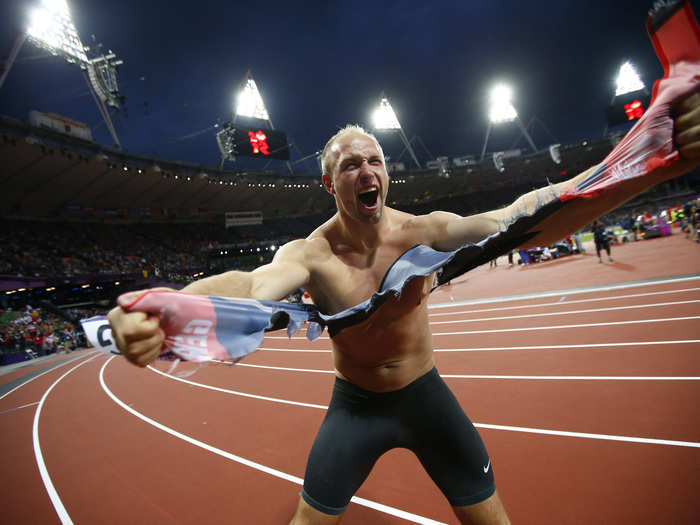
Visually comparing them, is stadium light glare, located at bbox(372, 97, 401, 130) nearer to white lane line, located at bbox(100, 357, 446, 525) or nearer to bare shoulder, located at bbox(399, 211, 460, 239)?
white lane line, located at bbox(100, 357, 446, 525)

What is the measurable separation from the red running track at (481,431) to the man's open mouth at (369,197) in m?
2.69

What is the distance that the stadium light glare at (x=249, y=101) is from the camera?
23.6 m

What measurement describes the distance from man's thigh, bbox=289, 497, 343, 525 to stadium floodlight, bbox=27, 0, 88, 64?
84.1 feet

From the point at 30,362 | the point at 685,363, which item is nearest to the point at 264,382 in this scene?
the point at 685,363

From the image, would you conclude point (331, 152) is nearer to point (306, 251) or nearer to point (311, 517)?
point (306, 251)

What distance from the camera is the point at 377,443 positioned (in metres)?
1.81

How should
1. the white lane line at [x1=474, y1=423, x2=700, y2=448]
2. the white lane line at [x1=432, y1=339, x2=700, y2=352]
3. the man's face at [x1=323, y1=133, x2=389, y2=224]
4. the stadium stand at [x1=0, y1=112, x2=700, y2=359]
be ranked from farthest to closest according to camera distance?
1. the stadium stand at [x1=0, y1=112, x2=700, y2=359]
2. the white lane line at [x1=432, y1=339, x2=700, y2=352]
3. the white lane line at [x1=474, y1=423, x2=700, y2=448]
4. the man's face at [x1=323, y1=133, x2=389, y2=224]

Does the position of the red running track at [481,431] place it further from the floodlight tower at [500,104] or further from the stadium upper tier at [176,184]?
the floodlight tower at [500,104]

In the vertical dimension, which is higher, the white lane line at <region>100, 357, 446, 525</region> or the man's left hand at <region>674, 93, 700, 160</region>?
the man's left hand at <region>674, 93, 700, 160</region>

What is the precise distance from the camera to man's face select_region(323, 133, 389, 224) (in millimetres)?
1765

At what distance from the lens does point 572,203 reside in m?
1.23

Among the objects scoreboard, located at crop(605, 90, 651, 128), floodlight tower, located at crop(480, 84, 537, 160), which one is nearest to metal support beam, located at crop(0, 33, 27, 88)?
floodlight tower, located at crop(480, 84, 537, 160)

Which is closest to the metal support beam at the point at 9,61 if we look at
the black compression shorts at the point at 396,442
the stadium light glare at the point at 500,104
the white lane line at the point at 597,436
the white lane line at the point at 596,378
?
the black compression shorts at the point at 396,442

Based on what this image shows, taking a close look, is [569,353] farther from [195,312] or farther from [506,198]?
[506,198]
